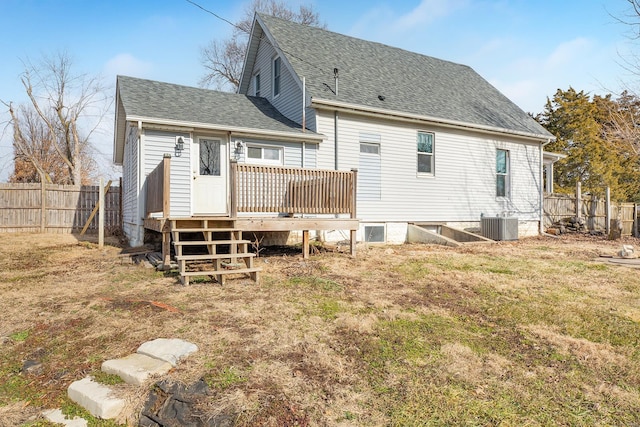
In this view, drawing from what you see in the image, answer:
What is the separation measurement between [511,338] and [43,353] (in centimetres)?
466

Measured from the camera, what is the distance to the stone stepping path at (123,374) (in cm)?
283

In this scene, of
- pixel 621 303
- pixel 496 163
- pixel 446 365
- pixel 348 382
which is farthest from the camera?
pixel 496 163

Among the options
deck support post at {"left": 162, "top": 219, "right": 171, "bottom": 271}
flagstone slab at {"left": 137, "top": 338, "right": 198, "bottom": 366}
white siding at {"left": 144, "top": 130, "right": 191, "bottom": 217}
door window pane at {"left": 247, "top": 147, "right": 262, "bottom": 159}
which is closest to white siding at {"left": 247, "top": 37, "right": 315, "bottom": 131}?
door window pane at {"left": 247, "top": 147, "right": 262, "bottom": 159}

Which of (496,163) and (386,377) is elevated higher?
(496,163)

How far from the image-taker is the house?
8.73 m

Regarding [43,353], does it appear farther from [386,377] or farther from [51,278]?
[51,278]

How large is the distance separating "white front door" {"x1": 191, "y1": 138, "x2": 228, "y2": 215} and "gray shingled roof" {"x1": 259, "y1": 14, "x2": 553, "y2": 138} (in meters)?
2.95

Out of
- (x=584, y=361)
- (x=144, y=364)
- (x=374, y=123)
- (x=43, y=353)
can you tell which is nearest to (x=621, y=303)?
(x=584, y=361)

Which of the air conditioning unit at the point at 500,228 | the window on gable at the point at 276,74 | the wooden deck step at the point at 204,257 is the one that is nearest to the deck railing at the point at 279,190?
the wooden deck step at the point at 204,257

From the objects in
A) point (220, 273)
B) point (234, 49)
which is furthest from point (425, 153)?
point (234, 49)

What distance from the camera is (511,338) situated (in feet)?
13.8

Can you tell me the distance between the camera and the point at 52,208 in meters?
14.7

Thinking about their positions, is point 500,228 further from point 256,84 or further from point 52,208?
point 52,208

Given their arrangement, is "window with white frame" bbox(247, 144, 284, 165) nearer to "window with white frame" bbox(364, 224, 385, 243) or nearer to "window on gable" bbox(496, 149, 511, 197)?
"window with white frame" bbox(364, 224, 385, 243)
